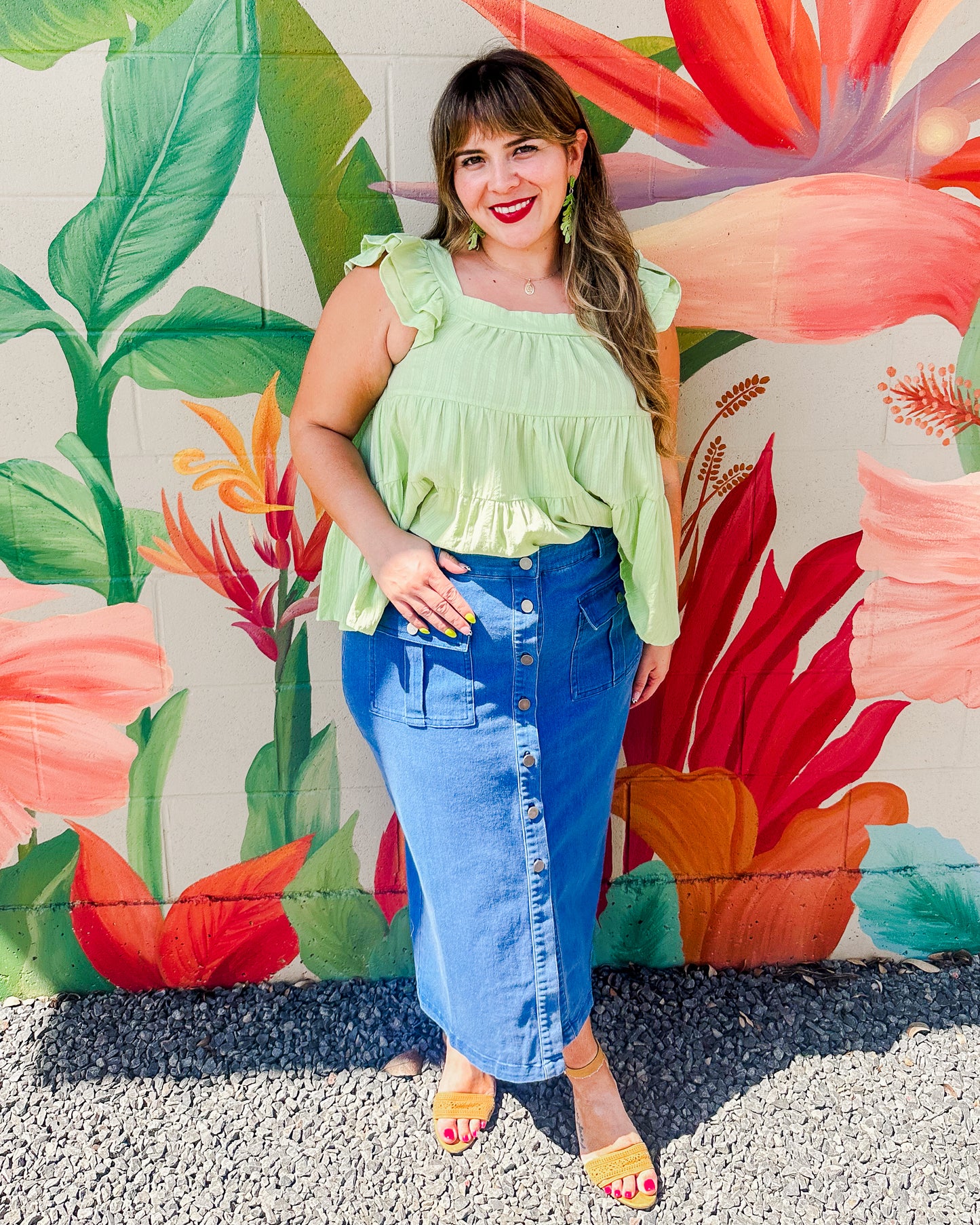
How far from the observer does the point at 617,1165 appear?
1.90m

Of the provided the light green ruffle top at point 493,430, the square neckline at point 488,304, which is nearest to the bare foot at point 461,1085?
the light green ruffle top at point 493,430

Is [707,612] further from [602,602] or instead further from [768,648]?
[602,602]

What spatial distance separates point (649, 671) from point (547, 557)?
17.4 inches

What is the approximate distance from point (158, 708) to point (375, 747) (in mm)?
646

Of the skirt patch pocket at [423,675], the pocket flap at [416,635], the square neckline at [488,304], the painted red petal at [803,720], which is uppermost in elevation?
the square neckline at [488,304]

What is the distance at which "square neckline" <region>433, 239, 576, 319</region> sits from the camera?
1.66 metres

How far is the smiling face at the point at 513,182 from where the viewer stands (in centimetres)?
160

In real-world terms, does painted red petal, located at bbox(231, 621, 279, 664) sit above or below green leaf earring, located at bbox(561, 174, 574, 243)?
below

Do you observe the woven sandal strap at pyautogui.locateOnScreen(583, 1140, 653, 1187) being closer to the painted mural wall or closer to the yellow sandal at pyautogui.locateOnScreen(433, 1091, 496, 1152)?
the yellow sandal at pyautogui.locateOnScreen(433, 1091, 496, 1152)

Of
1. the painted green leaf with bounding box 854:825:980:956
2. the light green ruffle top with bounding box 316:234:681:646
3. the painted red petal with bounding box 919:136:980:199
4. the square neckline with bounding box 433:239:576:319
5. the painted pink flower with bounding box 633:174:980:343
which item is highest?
the painted red petal with bounding box 919:136:980:199

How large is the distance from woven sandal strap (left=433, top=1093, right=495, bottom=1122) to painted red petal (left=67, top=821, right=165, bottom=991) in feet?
2.60

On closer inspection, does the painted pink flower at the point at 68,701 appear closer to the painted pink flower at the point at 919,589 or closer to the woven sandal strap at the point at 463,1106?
the woven sandal strap at the point at 463,1106

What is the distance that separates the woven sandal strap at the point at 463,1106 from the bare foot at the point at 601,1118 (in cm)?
19

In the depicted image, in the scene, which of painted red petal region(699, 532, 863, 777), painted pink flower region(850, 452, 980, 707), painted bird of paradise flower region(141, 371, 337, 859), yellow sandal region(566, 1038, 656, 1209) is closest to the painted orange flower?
painted red petal region(699, 532, 863, 777)
